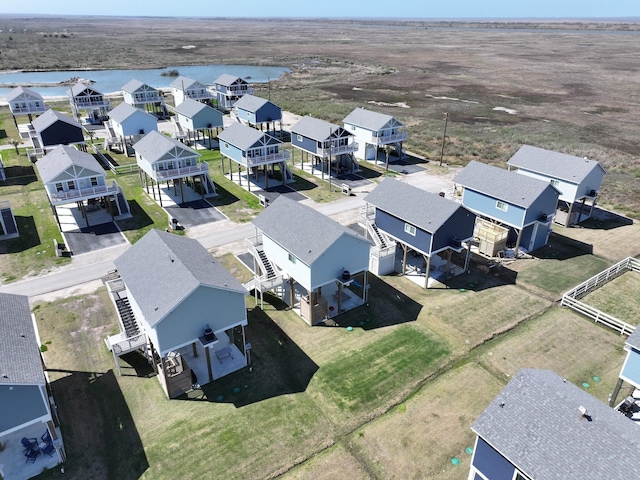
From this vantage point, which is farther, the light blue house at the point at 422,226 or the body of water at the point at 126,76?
the body of water at the point at 126,76

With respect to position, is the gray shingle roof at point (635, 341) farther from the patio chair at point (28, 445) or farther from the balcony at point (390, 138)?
the balcony at point (390, 138)

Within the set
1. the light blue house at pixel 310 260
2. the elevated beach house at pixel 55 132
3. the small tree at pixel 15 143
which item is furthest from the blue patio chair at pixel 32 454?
the small tree at pixel 15 143

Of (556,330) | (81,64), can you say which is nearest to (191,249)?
(556,330)

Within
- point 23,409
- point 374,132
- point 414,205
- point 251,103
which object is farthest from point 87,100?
point 23,409

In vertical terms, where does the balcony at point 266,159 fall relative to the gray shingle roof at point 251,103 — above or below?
below

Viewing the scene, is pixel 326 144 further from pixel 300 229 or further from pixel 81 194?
pixel 81 194

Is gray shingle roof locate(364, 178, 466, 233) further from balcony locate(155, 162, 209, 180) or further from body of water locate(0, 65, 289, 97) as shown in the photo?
body of water locate(0, 65, 289, 97)

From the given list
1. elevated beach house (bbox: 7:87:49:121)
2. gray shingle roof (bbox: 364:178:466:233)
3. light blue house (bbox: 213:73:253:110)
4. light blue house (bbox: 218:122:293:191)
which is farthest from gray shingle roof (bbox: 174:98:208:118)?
gray shingle roof (bbox: 364:178:466:233)
